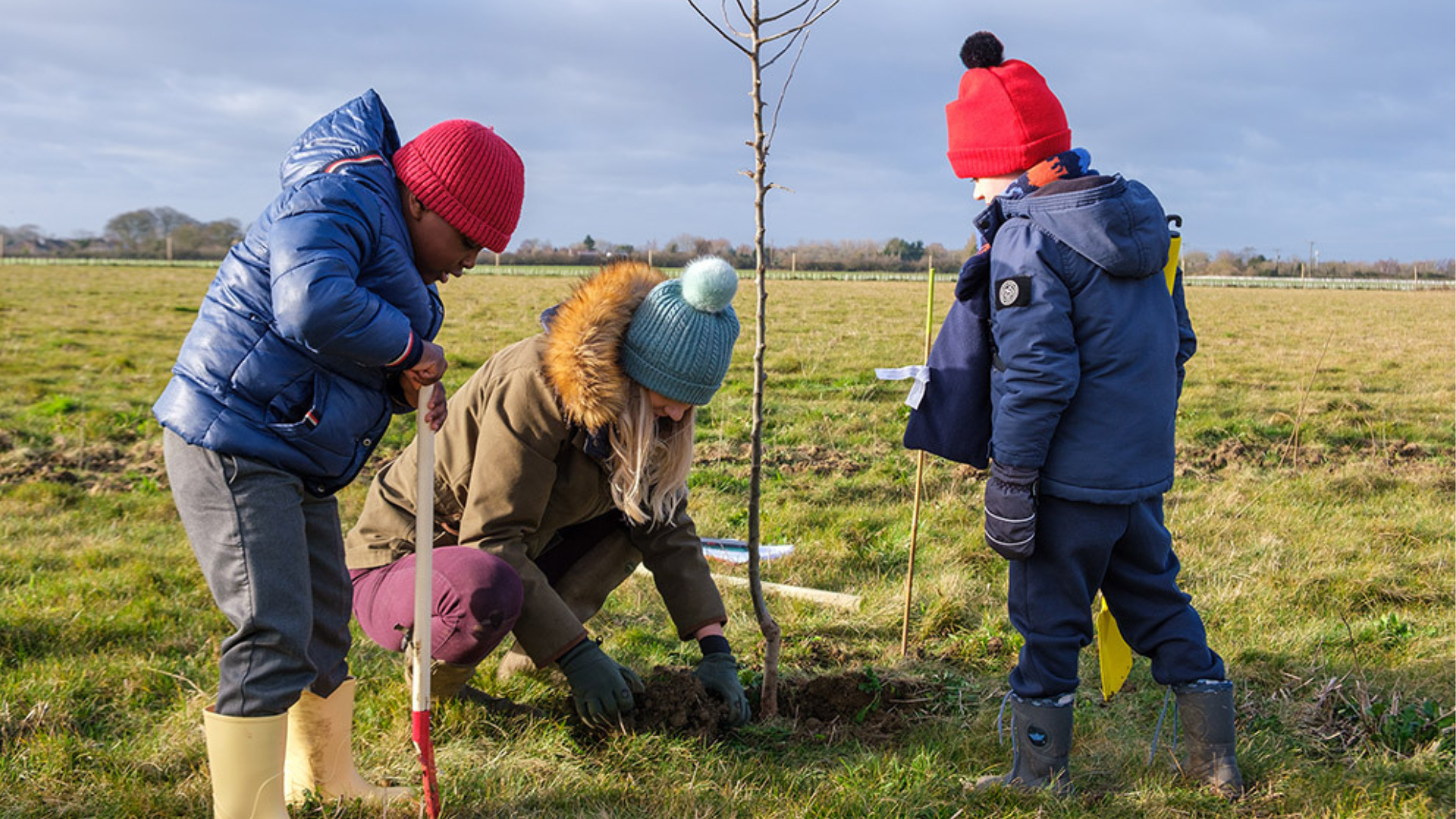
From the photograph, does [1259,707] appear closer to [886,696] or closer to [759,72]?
[886,696]

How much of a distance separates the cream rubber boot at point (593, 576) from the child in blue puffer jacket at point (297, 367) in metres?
1.14

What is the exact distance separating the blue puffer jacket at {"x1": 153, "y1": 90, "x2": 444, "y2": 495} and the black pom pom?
1.76m

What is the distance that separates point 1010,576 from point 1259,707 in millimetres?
1234

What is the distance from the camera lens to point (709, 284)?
9.39 ft

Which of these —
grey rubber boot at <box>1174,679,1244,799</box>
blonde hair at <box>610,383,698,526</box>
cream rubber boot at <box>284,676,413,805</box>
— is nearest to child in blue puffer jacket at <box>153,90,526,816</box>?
cream rubber boot at <box>284,676,413,805</box>

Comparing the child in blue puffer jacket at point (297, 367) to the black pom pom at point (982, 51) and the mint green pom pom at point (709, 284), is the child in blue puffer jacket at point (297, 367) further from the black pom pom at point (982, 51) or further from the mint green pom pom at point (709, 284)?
the black pom pom at point (982, 51)

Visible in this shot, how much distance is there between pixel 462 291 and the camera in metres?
28.7

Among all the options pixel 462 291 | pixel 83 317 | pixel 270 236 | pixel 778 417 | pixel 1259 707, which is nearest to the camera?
pixel 270 236

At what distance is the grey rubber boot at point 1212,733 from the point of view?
2893mm

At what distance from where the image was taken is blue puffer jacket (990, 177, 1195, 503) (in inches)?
105

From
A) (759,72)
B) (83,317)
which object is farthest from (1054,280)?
(83,317)

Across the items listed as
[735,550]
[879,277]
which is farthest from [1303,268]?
[735,550]

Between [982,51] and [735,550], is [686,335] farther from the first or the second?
[735,550]

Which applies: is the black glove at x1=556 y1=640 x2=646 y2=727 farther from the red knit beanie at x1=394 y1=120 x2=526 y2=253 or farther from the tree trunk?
the red knit beanie at x1=394 y1=120 x2=526 y2=253
